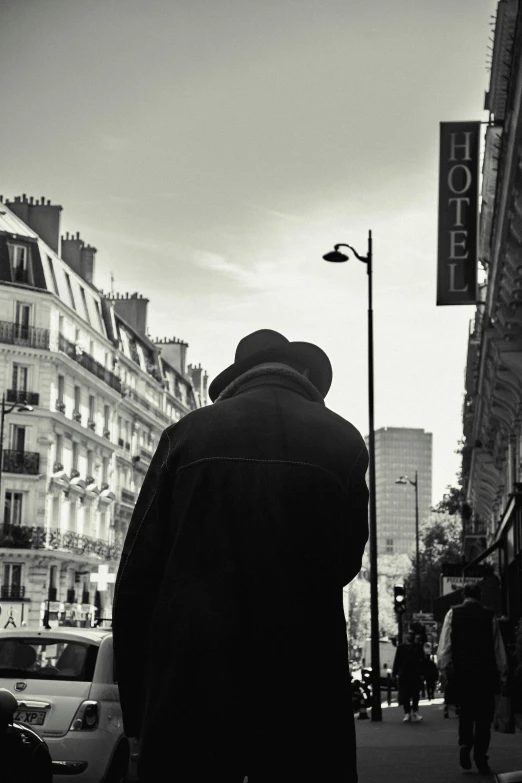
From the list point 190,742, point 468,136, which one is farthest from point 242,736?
point 468,136

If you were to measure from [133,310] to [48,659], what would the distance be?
82738 millimetres

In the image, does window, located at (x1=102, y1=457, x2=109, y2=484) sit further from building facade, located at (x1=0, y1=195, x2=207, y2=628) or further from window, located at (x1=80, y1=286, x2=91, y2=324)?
window, located at (x1=80, y1=286, x2=91, y2=324)

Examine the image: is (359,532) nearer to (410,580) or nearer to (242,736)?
(242,736)

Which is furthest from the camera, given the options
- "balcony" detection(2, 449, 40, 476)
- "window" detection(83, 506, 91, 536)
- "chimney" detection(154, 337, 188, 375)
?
"chimney" detection(154, 337, 188, 375)

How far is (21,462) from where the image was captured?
65688mm

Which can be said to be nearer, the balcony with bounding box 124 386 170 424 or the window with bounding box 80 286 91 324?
the window with bounding box 80 286 91 324

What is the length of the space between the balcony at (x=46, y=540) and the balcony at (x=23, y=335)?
913 cm

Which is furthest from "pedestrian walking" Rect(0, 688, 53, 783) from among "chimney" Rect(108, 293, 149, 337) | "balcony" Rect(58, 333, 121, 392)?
"chimney" Rect(108, 293, 149, 337)

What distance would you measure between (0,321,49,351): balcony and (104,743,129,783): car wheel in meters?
57.2

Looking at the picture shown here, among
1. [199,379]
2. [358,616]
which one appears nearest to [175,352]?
[199,379]

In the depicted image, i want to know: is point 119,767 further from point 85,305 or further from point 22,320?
point 85,305

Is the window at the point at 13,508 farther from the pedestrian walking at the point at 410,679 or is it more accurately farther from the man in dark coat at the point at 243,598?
the man in dark coat at the point at 243,598

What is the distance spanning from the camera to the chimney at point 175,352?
108 meters

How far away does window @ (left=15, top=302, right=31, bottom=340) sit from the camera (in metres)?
67.2
